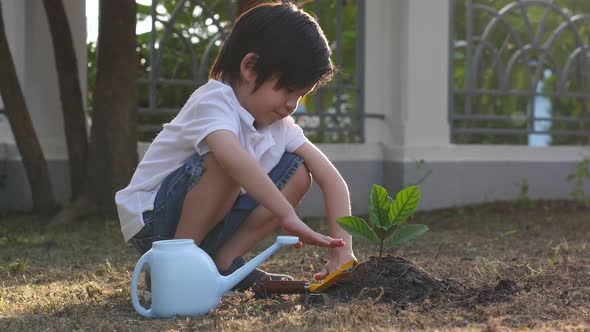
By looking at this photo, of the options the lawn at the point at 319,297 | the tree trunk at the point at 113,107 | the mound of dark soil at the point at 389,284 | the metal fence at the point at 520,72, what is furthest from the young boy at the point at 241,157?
the metal fence at the point at 520,72

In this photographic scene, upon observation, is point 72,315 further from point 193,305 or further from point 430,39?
point 430,39

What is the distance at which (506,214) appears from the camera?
18.5 feet

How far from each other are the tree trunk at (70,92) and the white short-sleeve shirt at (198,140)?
2404 mm

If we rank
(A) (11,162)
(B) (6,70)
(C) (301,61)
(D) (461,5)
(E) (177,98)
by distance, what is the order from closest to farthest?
(C) (301,61) < (B) (6,70) < (A) (11,162) < (E) (177,98) < (D) (461,5)

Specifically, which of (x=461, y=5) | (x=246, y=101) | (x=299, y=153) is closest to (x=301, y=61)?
(x=246, y=101)

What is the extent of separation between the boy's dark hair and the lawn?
636mm

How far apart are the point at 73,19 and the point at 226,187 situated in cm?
308

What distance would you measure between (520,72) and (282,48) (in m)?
4.37

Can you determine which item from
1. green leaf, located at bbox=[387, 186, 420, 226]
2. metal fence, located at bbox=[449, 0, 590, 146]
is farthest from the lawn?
metal fence, located at bbox=[449, 0, 590, 146]

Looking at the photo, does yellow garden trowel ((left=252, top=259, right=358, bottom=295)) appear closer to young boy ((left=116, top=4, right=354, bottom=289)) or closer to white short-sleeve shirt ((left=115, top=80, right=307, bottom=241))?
young boy ((left=116, top=4, right=354, bottom=289))

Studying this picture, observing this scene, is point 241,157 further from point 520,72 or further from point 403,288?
point 520,72

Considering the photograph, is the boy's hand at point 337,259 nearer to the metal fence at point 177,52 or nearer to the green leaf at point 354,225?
the green leaf at point 354,225

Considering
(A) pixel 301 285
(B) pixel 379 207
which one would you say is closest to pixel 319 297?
(A) pixel 301 285

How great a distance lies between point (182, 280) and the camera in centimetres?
222
